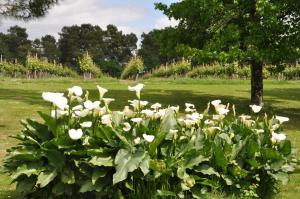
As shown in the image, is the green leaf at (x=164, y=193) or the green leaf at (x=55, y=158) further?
the green leaf at (x=164, y=193)

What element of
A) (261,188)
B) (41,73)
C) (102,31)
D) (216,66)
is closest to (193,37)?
(261,188)

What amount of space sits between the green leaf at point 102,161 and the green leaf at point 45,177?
491 millimetres

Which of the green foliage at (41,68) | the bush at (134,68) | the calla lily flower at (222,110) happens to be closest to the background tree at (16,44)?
the green foliage at (41,68)

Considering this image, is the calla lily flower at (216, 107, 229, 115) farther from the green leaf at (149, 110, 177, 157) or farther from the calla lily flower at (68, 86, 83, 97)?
the calla lily flower at (68, 86, 83, 97)

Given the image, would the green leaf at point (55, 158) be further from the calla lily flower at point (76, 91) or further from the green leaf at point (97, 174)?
the calla lily flower at point (76, 91)

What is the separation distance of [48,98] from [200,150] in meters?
2.17

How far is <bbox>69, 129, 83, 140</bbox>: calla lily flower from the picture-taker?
576 centimetres

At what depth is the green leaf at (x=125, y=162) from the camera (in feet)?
19.0

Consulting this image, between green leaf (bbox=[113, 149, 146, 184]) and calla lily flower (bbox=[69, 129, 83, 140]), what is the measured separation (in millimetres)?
530

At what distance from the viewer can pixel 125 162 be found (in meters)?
5.91

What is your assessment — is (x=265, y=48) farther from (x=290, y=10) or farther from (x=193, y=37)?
(x=193, y=37)

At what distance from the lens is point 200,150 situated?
6.57 meters

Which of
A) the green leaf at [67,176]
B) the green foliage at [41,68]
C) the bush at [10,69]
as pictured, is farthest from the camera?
the bush at [10,69]

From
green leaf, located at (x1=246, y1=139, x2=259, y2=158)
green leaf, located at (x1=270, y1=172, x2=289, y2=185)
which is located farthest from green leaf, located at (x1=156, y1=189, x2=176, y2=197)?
green leaf, located at (x1=270, y1=172, x2=289, y2=185)
